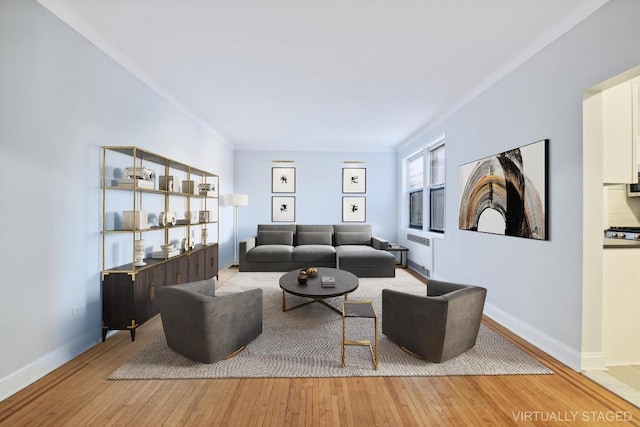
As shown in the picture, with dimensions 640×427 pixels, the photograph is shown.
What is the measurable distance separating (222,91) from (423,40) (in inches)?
99.6

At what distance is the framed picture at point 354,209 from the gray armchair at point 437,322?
4.34m

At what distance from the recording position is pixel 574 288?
2.29 m

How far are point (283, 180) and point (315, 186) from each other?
80 centimetres

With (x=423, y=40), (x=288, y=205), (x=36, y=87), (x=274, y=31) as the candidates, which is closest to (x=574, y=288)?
(x=423, y=40)

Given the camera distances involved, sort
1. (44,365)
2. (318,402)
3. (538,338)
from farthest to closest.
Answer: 1. (538,338)
2. (44,365)
3. (318,402)

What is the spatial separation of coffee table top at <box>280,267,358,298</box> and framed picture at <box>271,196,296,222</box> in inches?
124

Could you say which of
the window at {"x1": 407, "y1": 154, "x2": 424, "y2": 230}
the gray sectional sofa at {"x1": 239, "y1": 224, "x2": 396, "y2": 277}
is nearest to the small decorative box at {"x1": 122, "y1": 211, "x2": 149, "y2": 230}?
the gray sectional sofa at {"x1": 239, "y1": 224, "x2": 396, "y2": 277}

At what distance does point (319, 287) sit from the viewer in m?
3.24

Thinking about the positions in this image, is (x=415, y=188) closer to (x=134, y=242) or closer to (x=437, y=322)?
(x=437, y=322)

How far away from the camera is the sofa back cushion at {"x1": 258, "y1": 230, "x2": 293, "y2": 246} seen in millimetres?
6176

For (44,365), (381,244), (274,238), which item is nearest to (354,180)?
(381,244)

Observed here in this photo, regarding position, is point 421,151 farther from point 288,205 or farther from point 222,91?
point 222,91

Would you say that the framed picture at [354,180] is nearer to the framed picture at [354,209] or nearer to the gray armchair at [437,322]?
the framed picture at [354,209]

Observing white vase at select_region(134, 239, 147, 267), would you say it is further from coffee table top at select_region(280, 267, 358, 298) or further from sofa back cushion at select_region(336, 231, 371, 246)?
sofa back cushion at select_region(336, 231, 371, 246)
